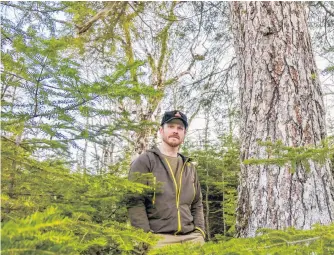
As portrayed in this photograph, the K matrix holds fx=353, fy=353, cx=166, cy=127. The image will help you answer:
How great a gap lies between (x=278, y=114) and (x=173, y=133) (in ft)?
2.92

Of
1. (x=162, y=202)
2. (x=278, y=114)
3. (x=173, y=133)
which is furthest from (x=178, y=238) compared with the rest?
(x=278, y=114)

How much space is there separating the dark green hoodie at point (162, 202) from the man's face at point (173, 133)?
13 cm

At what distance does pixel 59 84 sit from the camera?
1770mm

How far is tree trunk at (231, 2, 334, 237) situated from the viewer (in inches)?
93.8

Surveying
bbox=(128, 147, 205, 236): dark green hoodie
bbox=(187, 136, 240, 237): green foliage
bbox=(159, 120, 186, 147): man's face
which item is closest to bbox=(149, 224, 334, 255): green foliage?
bbox=(128, 147, 205, 236): dark green hoodie

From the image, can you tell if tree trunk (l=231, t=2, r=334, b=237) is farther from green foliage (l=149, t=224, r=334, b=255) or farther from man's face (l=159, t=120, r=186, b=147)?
green foliage (l=149, t=224, r=334, b=255)

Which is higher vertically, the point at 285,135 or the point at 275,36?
the point at 275,36

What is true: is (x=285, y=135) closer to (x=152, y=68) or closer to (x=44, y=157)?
(x=44, y=157)

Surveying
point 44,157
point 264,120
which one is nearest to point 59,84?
point 44,157

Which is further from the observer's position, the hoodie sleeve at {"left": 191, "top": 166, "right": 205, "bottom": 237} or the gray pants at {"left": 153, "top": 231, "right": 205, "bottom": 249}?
the hoodie sleeve at {"left": 191, "top": 166, "right": 205, "bottom": 237}

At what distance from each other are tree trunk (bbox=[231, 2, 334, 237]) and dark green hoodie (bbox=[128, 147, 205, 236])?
44cm

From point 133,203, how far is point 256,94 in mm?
1237

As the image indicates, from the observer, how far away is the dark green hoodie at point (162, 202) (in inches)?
102

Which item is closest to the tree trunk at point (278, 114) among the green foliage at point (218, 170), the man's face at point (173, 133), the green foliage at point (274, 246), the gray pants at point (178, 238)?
the gray pants at point (178, 238)
